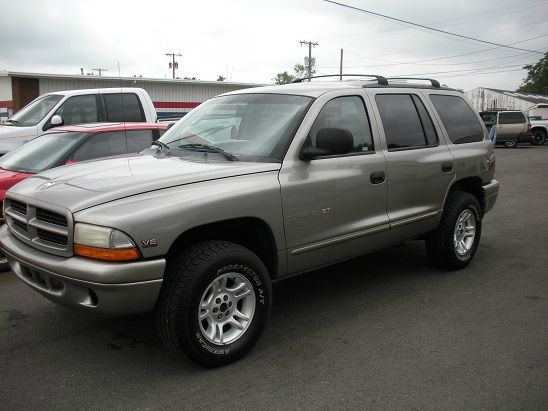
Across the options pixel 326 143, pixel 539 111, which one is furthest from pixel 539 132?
pixel 326 143

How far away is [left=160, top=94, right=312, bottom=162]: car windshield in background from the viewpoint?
383 centimetres

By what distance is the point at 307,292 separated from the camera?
4.80 meters

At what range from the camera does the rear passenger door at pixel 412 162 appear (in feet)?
14.8

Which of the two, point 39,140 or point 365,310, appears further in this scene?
point 39,140

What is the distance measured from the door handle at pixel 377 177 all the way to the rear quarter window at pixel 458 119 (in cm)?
128

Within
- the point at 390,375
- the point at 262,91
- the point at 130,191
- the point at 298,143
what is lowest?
the point at 390,375

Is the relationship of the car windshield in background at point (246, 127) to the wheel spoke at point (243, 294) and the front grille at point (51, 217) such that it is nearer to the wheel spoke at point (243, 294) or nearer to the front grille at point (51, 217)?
the wheel spoke at point (243, 294)

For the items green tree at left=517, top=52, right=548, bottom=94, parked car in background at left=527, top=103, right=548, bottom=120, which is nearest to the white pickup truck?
parked car in background at left=527, top=103, right=548, bottom=120

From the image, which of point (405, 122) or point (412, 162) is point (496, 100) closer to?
point (405, 122)

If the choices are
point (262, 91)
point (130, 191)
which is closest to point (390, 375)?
point (130, 191)

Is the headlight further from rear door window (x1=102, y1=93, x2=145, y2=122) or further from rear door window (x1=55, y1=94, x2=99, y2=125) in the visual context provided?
rear door window (x1=102, y1=93, x2=145, y2=122)

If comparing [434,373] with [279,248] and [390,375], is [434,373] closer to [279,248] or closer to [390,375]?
[390,375]

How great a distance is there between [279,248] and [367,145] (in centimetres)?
129

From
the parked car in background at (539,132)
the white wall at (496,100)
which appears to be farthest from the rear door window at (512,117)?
the white wall at (496,100)
